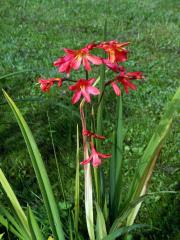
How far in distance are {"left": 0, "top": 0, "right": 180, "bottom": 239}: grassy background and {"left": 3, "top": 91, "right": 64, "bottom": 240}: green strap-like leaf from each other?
0.20 meters

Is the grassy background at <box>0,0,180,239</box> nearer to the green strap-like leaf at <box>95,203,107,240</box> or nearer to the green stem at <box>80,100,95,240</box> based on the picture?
the green stem at <box>80,100,95,240</box>

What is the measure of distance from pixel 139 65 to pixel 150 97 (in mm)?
1267

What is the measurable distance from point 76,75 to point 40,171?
12.8 feet

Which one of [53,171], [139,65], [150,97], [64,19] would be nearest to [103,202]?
[53,171]

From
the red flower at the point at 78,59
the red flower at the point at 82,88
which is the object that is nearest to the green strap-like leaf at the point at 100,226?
the red flower at the point at 82,88

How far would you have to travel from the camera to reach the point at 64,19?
9.03 metres

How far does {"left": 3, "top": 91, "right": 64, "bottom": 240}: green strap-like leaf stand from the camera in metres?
2.17

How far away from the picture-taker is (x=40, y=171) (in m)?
2.21

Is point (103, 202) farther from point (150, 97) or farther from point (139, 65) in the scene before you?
point (139, 65)

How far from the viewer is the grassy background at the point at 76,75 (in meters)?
3.56

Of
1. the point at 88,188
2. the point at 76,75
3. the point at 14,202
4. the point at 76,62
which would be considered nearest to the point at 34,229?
the point at 14,202

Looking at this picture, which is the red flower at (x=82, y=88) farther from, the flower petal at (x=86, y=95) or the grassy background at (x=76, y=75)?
the grassy background at (x=76, y=75)

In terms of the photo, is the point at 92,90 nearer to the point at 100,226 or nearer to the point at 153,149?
the point at 153,149

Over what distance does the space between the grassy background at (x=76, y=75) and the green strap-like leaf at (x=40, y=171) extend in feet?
0.67
